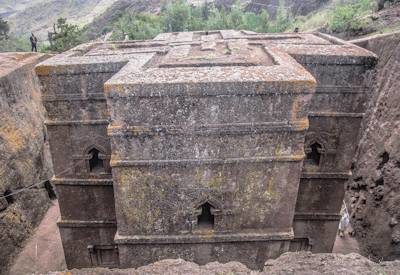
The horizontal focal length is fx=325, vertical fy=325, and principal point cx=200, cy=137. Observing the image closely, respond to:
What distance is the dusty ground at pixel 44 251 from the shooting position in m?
9.52

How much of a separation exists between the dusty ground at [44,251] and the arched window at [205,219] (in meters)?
5.35

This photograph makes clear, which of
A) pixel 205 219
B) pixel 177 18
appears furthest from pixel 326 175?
pixel 177 18

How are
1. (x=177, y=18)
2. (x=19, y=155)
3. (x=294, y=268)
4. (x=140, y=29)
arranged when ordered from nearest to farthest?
(x=294, y=268)
(x=19, y=155)
(x=140, y=29)
(x=177, y=18)

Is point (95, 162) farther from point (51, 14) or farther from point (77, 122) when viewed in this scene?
point (51, 14)

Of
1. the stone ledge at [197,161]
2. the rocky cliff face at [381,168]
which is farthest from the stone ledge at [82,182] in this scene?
the rocky cliff face at [381,168]

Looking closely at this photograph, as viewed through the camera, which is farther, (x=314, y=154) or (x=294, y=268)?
(x=314, y=154)

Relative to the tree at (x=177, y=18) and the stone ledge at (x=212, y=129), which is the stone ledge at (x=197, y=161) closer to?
the stone ledge at (x=212, y=129)

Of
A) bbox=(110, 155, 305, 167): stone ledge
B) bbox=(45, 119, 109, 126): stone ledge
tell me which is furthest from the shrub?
bbox=(110, 155, 305, 167): stone ledge

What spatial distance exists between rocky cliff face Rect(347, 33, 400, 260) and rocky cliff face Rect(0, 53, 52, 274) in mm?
10235

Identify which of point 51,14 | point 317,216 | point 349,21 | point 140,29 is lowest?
point 51,14

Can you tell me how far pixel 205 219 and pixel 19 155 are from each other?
26.3 feet

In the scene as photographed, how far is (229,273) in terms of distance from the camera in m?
3.20

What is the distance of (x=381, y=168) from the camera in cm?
979

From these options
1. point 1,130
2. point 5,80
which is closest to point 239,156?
point 1,130
